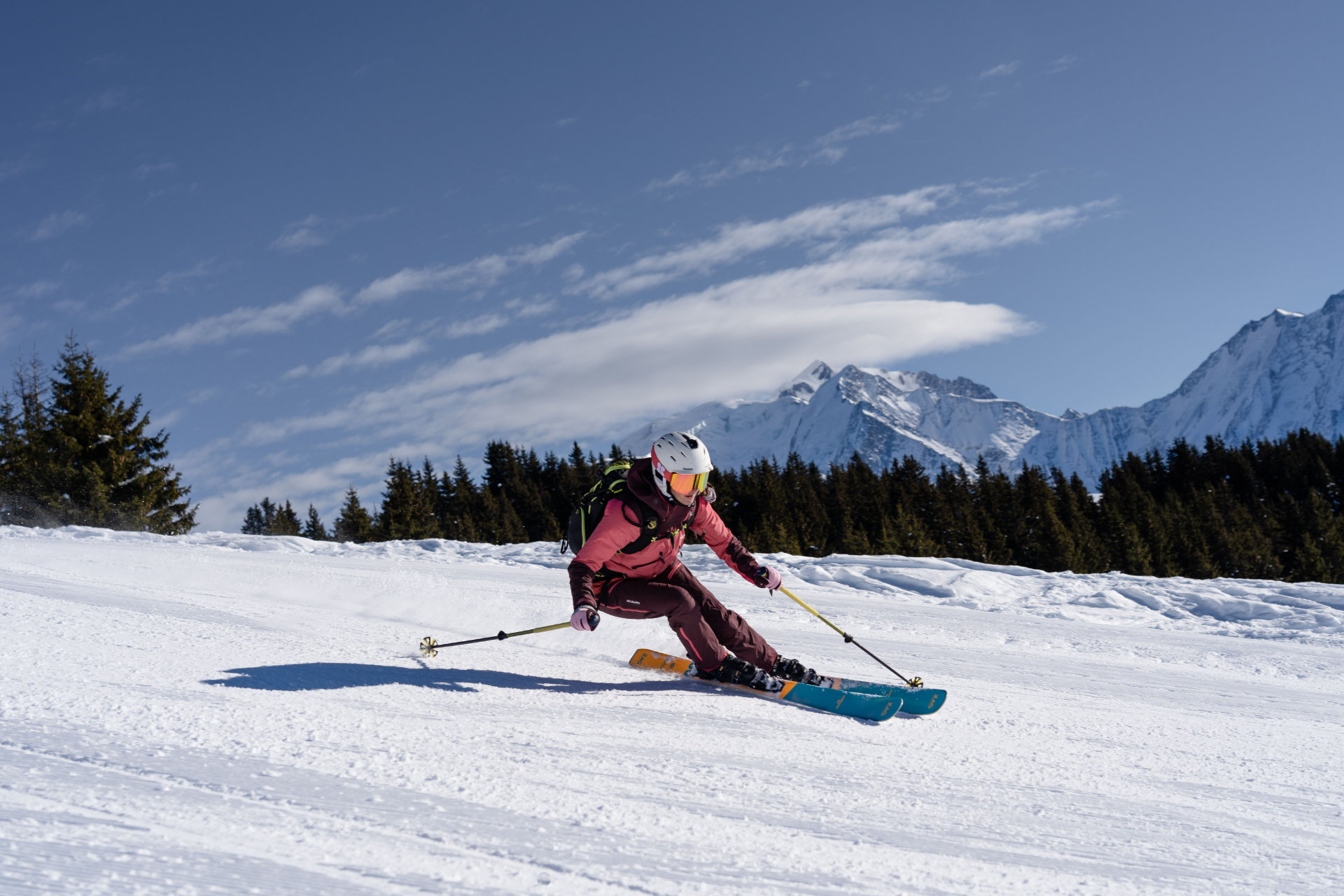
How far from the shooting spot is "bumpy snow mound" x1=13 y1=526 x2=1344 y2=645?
10.2 metres

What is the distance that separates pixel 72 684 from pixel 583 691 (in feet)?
8.65

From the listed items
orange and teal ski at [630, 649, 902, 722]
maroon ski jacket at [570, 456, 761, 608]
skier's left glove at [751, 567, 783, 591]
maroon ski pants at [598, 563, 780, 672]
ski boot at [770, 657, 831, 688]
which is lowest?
orange and teal ski at [630, 649, 902, 722]

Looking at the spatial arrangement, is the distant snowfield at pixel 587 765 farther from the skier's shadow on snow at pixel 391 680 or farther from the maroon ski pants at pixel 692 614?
the maroon ski pants at pixel 692 614

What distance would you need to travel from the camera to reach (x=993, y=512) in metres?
74.1

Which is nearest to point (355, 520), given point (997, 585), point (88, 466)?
point (88, 466)

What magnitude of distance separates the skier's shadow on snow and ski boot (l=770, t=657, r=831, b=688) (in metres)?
0.68

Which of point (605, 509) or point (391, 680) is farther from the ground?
point (605, 509)

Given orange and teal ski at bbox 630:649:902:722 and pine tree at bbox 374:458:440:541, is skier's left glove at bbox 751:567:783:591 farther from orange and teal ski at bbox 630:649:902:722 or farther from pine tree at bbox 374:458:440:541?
pine tree at bbox 374:458:440:541

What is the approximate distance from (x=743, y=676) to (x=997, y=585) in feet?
27.0

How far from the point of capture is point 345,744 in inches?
128

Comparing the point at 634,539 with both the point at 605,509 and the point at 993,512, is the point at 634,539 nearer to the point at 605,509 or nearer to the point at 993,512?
the point at 605,509

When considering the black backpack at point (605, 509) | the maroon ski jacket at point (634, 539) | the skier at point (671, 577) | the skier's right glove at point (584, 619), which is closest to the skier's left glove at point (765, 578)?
the skier at point (671, 577)

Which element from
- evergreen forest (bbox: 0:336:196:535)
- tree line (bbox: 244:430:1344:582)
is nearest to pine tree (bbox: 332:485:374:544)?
tree line (bbox: 244:430:1344:582)

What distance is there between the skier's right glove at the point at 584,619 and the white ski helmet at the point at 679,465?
0.94m
